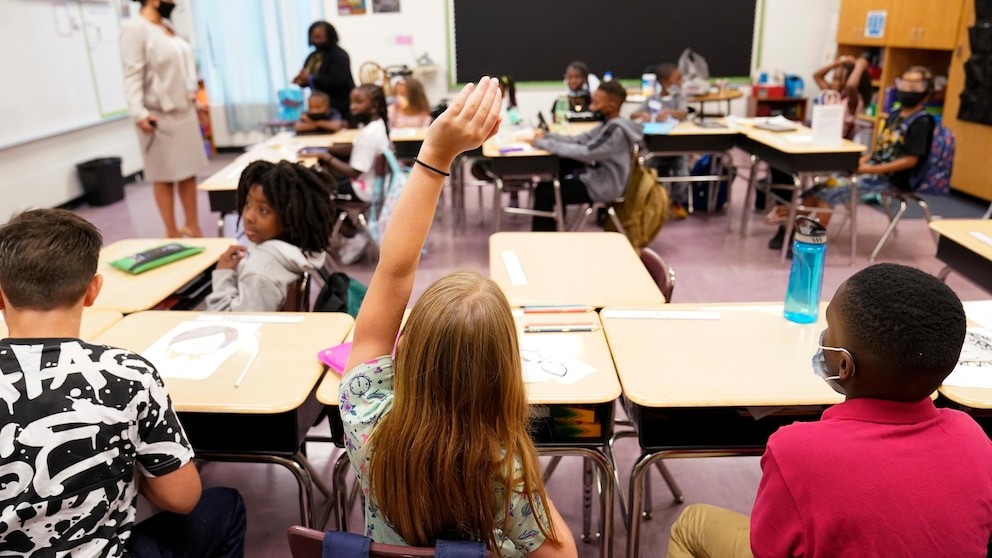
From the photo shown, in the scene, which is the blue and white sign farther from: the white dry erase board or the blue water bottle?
the white dry erase board

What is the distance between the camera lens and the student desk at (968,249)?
7.53 feet

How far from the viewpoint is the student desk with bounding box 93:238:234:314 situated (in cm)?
203

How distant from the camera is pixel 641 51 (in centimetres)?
763

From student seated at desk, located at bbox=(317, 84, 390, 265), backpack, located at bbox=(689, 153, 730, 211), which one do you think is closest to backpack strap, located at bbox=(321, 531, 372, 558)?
student seated at desk, located at bbox=(317, 84, 390, 265)

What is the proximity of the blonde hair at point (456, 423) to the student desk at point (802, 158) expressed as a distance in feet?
11.6

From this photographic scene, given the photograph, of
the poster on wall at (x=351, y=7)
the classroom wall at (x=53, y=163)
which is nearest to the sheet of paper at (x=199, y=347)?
the classroom wall at (x=53, y=163)

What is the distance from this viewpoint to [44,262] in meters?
1.26

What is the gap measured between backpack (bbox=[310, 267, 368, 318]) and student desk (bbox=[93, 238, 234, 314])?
0.43 meters

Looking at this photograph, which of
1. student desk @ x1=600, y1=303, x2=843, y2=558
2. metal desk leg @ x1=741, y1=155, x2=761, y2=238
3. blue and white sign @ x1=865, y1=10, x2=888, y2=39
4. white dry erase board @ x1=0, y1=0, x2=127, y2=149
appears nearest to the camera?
student desk @ x1=600, y1=303, x2=843, y2=558

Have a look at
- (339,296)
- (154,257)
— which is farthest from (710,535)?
(154,257)

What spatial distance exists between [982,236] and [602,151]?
2069mm

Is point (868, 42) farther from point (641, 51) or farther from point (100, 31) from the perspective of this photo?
point (100, 31)

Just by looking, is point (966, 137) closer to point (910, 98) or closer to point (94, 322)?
point (910, 98)

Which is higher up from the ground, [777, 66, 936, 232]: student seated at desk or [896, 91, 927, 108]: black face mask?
[896, 91, 927, 108]: black face mask
